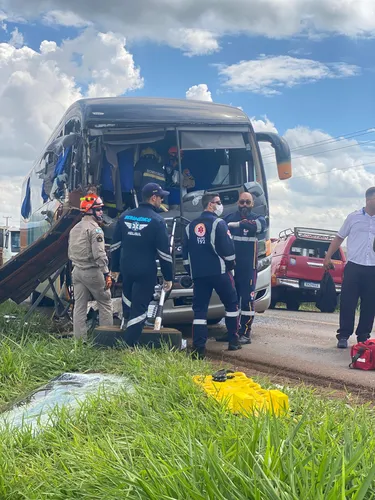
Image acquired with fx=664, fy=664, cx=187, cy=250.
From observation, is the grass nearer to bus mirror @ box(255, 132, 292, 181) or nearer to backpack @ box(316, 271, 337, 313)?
bus mirror @ box(255, 132, 292, 181)

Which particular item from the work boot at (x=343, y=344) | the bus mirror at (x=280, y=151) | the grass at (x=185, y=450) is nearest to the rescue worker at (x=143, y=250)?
the grass at (x=185, y=450)

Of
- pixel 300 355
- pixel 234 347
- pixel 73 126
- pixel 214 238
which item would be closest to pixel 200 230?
pixel 214 238

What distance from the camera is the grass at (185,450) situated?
2.55 metres

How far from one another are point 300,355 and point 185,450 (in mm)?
4867

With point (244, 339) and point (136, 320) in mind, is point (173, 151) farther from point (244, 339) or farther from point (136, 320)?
point (136, 320)

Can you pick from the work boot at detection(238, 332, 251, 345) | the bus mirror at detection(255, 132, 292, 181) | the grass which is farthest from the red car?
the grass

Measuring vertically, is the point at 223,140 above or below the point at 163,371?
above

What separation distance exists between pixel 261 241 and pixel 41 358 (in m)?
4.19

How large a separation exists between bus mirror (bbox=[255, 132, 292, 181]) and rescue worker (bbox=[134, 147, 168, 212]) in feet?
5.42

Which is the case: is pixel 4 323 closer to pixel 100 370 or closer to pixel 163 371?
pixel 100 370

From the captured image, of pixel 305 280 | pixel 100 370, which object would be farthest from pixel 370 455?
pixel 305 280

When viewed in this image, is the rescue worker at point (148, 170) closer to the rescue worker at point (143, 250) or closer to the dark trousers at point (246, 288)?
the dark trousers at point (246, 288)

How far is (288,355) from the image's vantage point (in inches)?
303

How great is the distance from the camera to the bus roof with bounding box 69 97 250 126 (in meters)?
8.91
